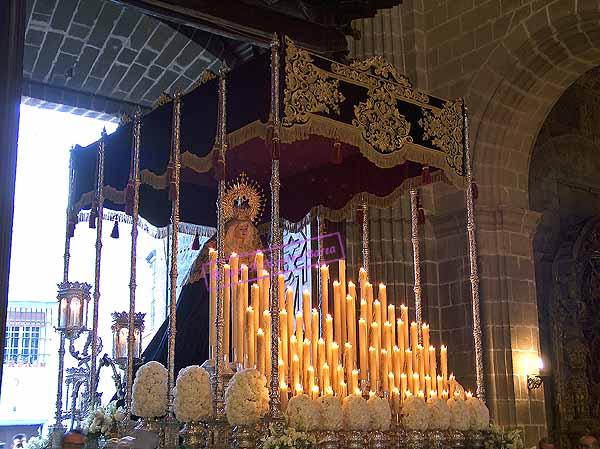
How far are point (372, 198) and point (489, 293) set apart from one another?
5.52 ft

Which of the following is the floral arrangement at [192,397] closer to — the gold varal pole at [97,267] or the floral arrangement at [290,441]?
the floral arrangement at [290,441]

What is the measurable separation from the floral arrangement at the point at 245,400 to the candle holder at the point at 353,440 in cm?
64

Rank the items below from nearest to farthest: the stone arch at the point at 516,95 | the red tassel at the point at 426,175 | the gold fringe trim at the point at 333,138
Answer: the gold fringe trim at the point at 333,138 → the red tassel at the point at 426,175 → the stone arch at the point at 516,95

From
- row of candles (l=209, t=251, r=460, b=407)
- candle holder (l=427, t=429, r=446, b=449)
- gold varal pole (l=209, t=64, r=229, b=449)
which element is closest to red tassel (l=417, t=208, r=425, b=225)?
row of candles (l=209, t=251, r=460, b=407)

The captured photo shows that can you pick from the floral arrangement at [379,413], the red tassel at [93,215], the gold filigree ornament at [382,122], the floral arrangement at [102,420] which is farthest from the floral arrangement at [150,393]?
the gold filigree ornament at [382,122]

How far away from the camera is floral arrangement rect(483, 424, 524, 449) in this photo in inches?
253

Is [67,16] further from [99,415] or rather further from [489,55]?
[99,415]

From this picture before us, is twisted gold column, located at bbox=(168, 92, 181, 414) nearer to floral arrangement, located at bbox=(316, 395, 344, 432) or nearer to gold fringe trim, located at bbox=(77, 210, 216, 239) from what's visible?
floral arrangement, located at bbox=(316, 395, 344, 432)

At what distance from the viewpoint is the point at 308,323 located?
616 centimetres

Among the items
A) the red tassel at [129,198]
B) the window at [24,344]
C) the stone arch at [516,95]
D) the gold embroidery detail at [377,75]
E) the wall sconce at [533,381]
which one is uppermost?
the stone arch at [516,95]

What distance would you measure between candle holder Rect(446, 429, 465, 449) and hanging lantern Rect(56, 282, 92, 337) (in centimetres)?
356

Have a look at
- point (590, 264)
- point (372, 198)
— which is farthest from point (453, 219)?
point (590, 264)

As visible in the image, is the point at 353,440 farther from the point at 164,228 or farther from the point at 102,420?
the point at 164,228

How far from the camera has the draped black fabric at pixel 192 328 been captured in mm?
7621
